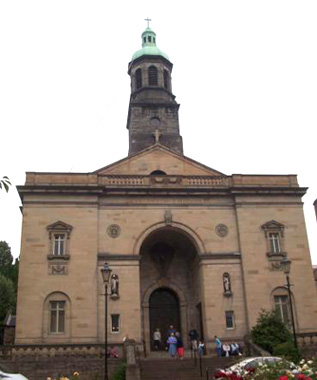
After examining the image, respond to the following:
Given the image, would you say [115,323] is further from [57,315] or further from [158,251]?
[158,251]

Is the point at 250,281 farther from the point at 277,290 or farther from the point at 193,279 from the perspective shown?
the point at 193,279

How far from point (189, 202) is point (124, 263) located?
5.65 meters

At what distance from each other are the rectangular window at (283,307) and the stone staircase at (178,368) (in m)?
5.31

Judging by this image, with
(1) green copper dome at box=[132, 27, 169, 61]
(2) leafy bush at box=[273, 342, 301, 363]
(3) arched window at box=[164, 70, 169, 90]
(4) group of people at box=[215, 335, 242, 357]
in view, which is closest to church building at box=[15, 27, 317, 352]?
(4) group of people at box=[215, 335, 242, 357]

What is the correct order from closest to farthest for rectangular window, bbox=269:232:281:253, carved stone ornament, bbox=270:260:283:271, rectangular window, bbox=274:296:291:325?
rectangular window, bbox=274:296:291:325 < carved stone ornament, bbox=270:260:283:271 < rectangular window, bbox=269:232:281:253

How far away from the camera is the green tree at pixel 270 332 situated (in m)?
25.7

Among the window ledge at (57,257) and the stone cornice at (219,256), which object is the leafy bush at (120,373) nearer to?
the window ledge at (57,257)

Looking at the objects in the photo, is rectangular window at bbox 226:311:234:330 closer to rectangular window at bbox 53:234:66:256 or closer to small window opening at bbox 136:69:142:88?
rectangular window at bbox 53:234:66:256

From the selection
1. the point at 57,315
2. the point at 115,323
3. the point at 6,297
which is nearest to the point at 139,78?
the point at 115,323

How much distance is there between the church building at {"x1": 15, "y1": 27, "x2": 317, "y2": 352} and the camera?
27.5 metres

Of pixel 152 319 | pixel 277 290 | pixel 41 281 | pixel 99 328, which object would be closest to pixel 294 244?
pixel 277 290

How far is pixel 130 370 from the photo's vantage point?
2133cm

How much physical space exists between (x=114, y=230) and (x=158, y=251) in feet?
14.2

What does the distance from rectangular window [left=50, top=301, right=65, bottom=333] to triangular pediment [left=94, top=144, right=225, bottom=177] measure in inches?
360
